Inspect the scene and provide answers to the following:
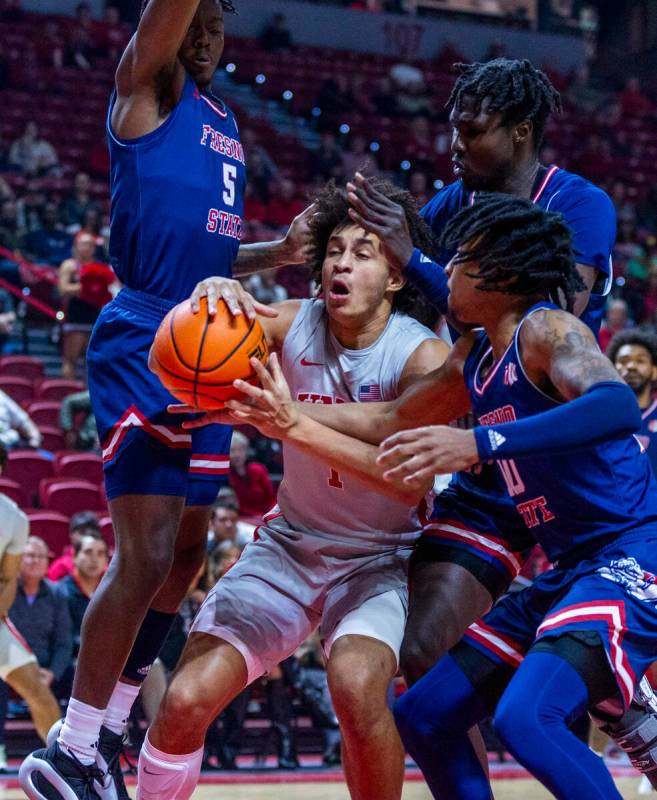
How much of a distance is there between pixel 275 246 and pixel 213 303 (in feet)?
4.06

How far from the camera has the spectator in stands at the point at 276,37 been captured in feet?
63.6

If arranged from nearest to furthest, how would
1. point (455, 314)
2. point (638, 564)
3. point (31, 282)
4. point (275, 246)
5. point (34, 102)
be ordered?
point (638, 564)
point (455, 314)
point (275, 246)
point (31, 282)
point (34, 102)

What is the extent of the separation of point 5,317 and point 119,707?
24.1 feet

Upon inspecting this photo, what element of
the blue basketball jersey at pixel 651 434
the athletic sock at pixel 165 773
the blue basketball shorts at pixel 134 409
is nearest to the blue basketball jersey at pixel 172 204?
the blue basketball shorts at pixel 134 409

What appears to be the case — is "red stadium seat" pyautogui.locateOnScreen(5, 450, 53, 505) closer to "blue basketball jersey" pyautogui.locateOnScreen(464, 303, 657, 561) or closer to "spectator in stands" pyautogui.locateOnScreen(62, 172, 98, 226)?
"spectator in stands" pyautogui.locateOnScreen(62, 172, 98, 226)

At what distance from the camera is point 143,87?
3869mm

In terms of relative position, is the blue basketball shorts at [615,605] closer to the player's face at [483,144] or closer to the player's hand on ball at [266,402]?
the player's hand on ball at [266,402]

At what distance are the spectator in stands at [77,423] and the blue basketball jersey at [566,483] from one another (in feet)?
22.2

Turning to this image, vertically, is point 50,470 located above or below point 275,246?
below

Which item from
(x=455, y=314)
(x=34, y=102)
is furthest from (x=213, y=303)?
(x=34, y=102)

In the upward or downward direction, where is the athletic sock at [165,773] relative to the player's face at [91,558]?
upward

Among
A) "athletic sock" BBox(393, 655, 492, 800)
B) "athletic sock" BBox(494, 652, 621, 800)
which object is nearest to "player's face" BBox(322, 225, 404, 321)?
"athletic sock" BBox(393, 655, 492, 800)

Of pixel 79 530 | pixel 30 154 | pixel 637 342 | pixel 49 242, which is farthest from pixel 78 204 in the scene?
pixel 637 342

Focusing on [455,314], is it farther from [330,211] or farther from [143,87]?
[143,87]
